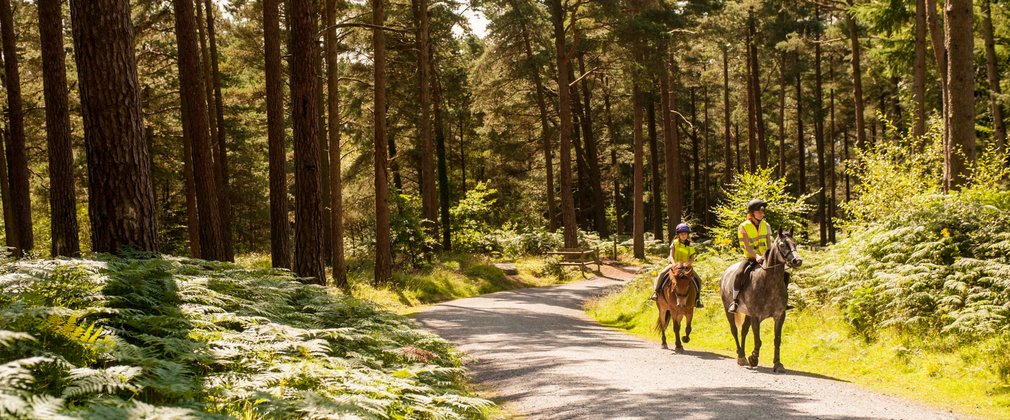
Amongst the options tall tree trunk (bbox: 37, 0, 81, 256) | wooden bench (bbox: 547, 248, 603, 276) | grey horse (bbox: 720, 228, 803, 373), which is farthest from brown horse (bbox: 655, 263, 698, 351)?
wooden bench (bbox: 547, 248, 603, 276)

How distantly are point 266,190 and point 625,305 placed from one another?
1178 inches

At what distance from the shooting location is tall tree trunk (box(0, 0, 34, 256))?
19.3m

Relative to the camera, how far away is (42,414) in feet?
10.9

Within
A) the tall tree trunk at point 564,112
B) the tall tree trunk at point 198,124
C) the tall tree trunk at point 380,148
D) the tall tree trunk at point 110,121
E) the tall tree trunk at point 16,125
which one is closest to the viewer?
the tall tree trunk at point 110,121

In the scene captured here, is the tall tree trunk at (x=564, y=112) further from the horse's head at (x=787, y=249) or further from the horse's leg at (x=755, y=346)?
the horse's head at (x=787, y=249)

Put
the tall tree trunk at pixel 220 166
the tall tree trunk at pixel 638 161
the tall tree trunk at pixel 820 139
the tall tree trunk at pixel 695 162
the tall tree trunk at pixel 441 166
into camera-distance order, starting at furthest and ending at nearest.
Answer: the tall tree trunk at pixel 695 162 < the tall tree trunk at pixel 820 139 < the tall tree trunk at pixel 441 166 < the tall tree trunk at pixel 638 161 < the tall tree trunk at pixel 220 166

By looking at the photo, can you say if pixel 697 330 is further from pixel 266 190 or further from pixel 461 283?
pixel 266 190

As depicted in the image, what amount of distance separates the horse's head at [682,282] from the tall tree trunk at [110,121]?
8.94 metres

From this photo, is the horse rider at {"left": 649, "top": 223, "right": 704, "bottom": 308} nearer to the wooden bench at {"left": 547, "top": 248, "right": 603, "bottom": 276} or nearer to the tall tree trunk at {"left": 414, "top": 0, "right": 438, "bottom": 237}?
the tall tree trunk at {"left": 414, "top": 0, "right": 438, "bottom": 237}

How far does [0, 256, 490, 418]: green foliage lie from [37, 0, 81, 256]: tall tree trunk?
10.5 m

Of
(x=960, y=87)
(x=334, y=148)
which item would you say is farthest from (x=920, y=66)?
(x=334, y=148)

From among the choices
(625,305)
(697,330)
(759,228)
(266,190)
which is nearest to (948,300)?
(759,228)

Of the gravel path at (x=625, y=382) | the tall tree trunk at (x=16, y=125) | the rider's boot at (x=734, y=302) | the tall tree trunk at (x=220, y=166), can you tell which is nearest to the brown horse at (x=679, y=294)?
the gravel path at (x=625, y=382)

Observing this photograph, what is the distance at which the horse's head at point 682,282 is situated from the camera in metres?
13.5
